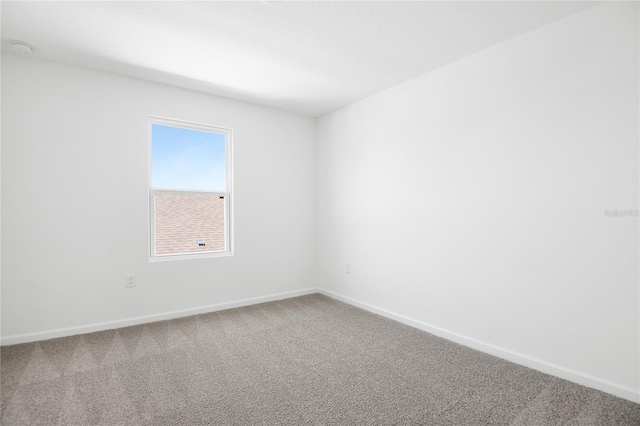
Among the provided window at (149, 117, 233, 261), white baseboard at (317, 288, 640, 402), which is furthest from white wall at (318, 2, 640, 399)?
window at (149, 117, 233, 261)

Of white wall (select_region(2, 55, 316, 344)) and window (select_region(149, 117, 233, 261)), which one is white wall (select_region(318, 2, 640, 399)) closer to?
white wall (select_region(2, 55, 316, 344))

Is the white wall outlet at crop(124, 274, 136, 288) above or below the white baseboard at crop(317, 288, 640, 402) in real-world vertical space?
above

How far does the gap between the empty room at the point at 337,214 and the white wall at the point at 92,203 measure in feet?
0.06

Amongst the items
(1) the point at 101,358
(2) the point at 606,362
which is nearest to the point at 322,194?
(1) the point at 101,358

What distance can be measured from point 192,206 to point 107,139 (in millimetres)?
1062

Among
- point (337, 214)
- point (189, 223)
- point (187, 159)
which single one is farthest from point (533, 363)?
point (187, 159)

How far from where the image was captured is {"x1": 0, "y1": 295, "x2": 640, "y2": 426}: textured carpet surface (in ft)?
5.97

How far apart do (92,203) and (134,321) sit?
125cm

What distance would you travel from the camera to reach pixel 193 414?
183cm

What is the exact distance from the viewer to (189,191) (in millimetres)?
3676

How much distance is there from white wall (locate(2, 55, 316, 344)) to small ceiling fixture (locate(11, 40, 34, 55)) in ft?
0.46

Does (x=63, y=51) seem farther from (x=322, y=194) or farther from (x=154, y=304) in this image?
(x=322, y=194)

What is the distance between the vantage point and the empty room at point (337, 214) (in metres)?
2.02

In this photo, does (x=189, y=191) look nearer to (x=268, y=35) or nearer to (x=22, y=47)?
(x=22, y=47)
